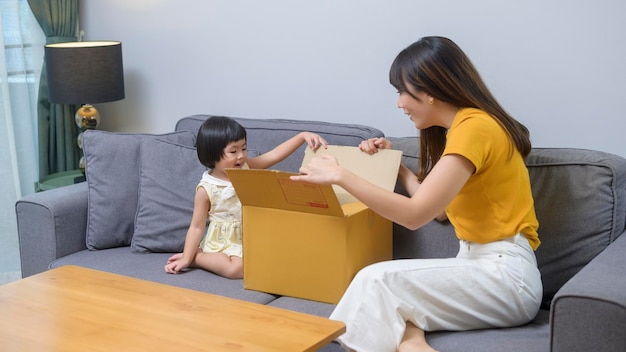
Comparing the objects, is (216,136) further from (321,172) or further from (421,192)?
(421,192)

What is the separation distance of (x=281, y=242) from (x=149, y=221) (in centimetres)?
68

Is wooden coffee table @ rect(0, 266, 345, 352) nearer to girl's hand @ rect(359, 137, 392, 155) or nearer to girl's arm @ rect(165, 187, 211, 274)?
girl's arm @ rect(165, 187, 211, 274)

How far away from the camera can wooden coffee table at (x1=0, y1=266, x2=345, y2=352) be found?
1.72 metres

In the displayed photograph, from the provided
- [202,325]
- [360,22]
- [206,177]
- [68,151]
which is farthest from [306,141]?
[68,151]

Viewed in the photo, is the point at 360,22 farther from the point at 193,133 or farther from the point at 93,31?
the point at 93,31

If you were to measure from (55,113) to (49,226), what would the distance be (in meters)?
1.05

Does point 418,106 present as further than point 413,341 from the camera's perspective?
Yes

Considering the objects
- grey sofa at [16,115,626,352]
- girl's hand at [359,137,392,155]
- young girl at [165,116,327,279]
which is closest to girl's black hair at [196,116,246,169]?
young girl at [165,116,327,279]

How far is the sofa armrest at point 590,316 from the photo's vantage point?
5.39 ft

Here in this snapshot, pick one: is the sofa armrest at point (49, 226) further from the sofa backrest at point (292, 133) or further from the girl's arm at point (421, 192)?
the girl's arm at point (421, 192)

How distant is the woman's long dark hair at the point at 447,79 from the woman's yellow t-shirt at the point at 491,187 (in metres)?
0.03

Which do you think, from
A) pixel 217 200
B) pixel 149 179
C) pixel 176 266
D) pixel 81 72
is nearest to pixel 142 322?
pixel 176 266

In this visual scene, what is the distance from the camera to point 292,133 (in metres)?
2.80

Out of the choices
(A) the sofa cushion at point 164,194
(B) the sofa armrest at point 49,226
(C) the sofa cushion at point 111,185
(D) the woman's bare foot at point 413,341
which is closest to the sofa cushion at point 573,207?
(D) the woman's bare foot at point 413,341
